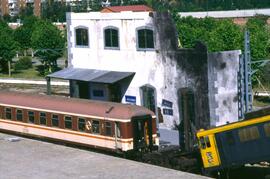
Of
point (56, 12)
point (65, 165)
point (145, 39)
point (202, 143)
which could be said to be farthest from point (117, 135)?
point (56, 12)

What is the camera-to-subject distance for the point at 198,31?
190ft

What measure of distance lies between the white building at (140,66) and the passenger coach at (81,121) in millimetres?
2780

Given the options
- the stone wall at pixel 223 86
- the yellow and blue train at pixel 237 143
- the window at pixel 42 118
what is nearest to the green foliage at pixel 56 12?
the window at pixel 42 118

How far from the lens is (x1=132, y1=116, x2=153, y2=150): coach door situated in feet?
82.0

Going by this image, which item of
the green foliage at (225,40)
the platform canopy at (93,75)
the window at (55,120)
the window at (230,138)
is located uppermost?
the green foliage at (225,40)

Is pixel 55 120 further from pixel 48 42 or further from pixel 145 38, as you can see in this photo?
pixel 48 42

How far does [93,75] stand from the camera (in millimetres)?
34719

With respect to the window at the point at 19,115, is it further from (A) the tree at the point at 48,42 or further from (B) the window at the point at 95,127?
(A) the tree at the point at 48,42

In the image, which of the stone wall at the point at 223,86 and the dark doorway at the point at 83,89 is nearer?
the stone wall at the point at 223,86

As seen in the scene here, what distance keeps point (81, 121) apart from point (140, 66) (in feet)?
23.7

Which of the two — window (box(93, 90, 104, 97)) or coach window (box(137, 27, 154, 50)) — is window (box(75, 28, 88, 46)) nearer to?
window (box(93, 90, 104, 97))

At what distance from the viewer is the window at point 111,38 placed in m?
33.9

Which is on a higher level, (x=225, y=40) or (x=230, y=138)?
(x=225, y=40)

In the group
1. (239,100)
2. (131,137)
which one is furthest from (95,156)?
(239,100)
